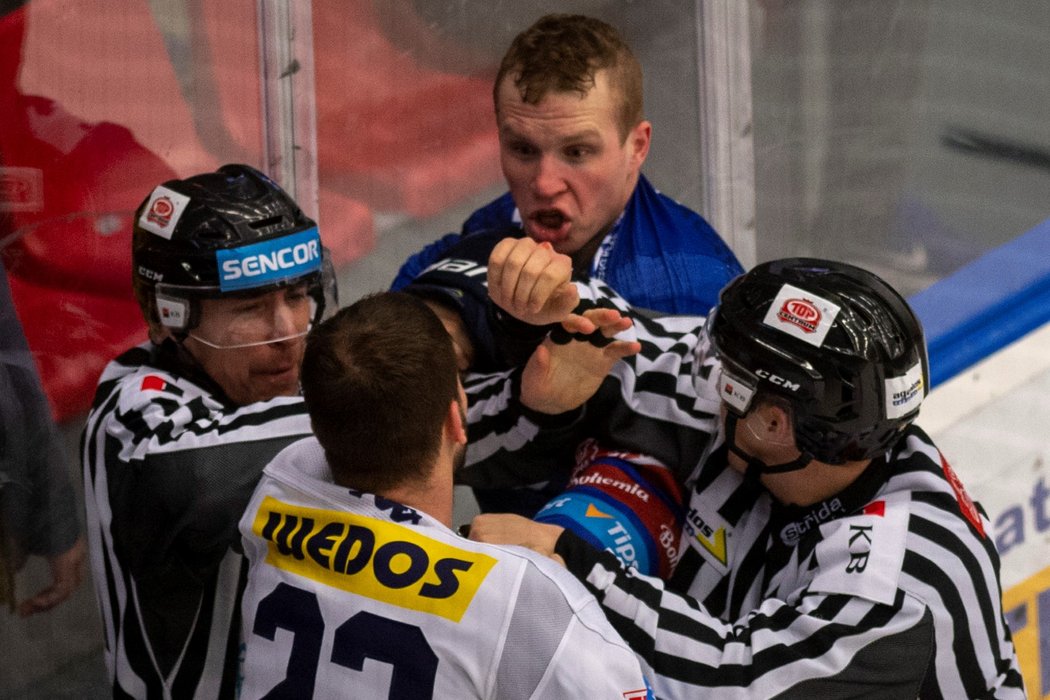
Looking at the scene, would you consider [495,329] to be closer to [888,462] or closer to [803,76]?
[888,462]

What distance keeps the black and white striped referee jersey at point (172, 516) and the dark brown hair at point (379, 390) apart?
13.3 inches

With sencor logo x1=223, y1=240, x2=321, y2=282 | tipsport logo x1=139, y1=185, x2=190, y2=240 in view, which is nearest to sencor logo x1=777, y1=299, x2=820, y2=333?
sencor logo x1=223, y1=240, x2=321, y2=282

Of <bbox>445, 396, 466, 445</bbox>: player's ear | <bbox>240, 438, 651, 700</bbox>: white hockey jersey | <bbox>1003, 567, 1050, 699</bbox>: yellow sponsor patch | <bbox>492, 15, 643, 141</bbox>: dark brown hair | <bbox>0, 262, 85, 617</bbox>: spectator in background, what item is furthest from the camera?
<bbox>1003, 567, 1050, 699</bbox>: yellow sponsor patch

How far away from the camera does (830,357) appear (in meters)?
1.52

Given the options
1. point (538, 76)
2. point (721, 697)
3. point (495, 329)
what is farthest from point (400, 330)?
point (538, 76)

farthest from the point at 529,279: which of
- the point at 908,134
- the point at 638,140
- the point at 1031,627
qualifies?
the point at 908,134

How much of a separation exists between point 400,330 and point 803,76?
2.12 metres

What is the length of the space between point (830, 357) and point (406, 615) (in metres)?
0.57

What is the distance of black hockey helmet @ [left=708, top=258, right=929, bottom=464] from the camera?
1.52 metres

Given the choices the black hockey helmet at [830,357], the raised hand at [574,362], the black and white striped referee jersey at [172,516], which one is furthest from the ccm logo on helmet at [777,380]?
the black and white striped referee jersey at [172,516]

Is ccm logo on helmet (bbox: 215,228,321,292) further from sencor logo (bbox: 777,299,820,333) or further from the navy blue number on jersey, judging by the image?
sencor logo (bbox: 777,299,820,333)

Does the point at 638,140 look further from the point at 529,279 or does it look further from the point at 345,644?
the point at 345,644

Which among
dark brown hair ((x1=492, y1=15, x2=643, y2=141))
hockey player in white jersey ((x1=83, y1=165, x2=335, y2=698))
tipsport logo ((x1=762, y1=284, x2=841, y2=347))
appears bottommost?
hockey player in white jersey ((x1=83, y1=165, x2=335, y2=698))

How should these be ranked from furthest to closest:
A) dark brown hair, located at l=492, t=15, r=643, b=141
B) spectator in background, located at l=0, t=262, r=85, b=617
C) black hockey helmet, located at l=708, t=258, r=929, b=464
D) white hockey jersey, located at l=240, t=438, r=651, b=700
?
spectator in background, located at l=0, t=262, r=85, b=617
dark brown hair, located at l=492, t=15, r=643, b=141
black hockey helmet, located at l=708, t=258, r=929, b=464
white hockey jersey, located at l=240, t=438, r=651, b=700
